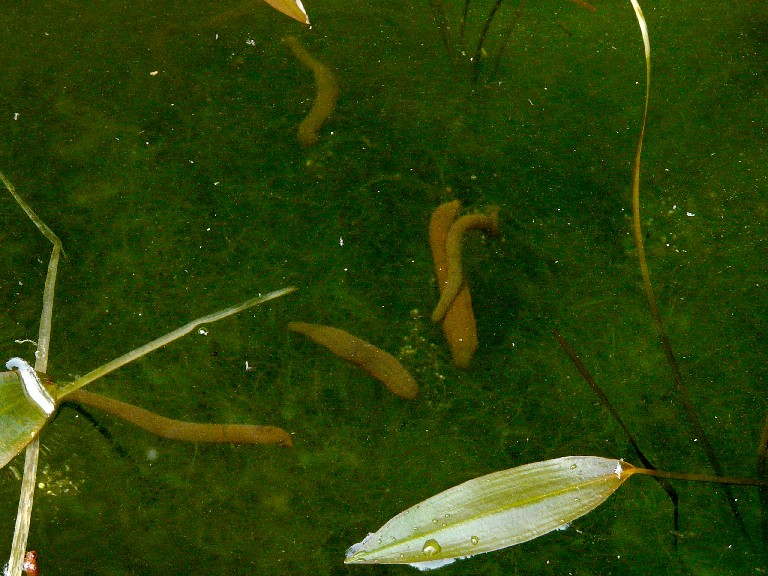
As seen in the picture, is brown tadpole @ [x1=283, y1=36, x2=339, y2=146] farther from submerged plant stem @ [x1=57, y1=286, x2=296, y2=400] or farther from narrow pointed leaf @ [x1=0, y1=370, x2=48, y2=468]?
narrow pointed leaf @ [x1=0, y1=370, x2=48, y2=468]

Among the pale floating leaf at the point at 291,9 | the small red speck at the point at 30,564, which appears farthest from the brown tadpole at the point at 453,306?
the small red speck at the point at 30,564

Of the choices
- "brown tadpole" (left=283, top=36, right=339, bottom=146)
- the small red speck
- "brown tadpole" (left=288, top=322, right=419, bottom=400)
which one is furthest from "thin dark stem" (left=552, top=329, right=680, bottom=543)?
the small red speck

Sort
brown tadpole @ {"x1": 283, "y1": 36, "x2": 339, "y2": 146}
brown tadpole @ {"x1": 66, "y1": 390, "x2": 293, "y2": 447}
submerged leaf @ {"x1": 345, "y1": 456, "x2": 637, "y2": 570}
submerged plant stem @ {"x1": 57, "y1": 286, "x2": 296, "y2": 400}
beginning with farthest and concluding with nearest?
brown tadpole @ {"x1": 283, "y1": 36, "x2": 339, "y2": 146}, brown tadpole @ {"x1": 66, "y1": 390, "x2": 293, "y2": 447}, submerged plant stem @ {"x1": 57, "y1": 286, "x2": 296, "y2": 400}, submerged leaf @ {"x1": 345, "y1": 456, "x2": 637, "y2": 570}

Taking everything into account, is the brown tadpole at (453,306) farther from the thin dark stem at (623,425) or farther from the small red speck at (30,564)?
the small red speck at (30,564)

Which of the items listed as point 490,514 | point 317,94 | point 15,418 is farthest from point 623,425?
point 15,418

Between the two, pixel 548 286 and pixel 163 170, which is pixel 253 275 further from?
pixel 548 286

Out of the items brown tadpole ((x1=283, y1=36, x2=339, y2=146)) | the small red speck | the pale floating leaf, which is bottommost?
the small red speck
